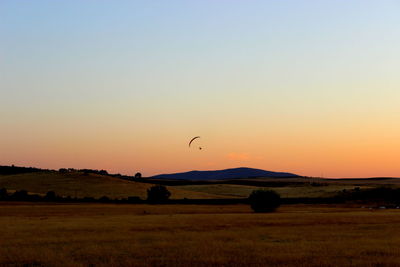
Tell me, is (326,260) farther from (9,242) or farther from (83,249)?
(9,242)

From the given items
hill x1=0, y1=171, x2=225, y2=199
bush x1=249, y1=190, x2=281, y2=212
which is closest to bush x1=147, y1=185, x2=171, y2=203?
hill x1=0, y1=171, x2=225, y2=199

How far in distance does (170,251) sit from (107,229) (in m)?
17.9

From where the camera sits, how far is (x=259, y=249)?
32969 mm

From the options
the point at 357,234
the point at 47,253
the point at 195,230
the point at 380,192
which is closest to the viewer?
the point at 47,253

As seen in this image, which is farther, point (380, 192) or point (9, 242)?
point (380, 192)

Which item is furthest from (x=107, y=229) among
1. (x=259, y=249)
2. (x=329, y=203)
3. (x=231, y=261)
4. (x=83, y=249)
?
(x=329, y=203)

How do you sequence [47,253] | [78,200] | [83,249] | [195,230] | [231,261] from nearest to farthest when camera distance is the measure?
[231,261], [47,253], [83,249], [195,230], [78,200]

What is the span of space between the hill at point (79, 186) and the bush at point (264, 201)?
52.4 metres

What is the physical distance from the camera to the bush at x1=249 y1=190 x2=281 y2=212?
295 ft

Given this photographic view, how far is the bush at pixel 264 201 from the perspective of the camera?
90.1m

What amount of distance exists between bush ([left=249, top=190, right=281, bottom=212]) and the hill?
5238cm

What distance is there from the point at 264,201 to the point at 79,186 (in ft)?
263

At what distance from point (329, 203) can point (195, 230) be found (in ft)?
258

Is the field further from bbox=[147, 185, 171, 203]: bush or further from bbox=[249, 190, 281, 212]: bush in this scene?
bbox=[147, 185, 171, 203]: bush
